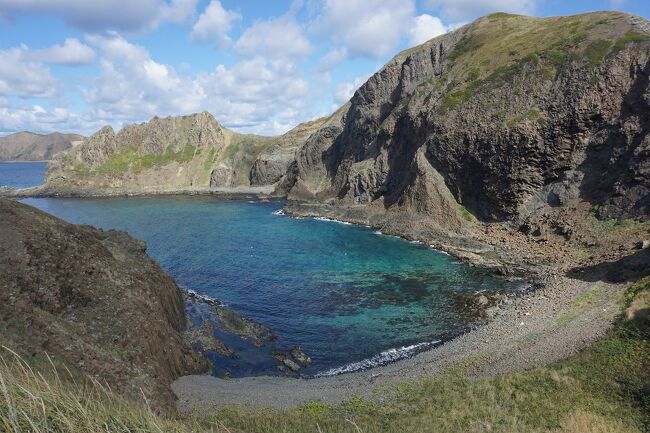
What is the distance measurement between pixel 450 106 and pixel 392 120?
59.3 feet

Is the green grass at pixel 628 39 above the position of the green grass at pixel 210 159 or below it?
above

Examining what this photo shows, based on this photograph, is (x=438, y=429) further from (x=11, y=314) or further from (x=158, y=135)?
(x=158, y=135)

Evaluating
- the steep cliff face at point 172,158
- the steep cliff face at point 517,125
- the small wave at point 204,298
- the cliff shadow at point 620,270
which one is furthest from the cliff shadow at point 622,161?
the steep cliff face at point 172,158

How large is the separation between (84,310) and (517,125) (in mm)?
63694

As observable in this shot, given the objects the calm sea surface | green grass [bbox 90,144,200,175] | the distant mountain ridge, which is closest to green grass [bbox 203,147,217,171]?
green grass [bbox 90,144,200,175]

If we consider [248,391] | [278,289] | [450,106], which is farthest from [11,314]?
[450,106]

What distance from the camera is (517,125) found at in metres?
68.1

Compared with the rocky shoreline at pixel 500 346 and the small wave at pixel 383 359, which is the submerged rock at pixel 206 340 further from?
the small wave at pixel 383 359

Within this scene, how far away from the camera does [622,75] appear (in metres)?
62.8

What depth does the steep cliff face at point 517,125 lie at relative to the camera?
202ft

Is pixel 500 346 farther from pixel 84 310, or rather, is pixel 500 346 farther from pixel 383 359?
pixel 84 310

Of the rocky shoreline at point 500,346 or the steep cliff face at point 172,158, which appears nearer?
the rocky shoreline at point 500,346

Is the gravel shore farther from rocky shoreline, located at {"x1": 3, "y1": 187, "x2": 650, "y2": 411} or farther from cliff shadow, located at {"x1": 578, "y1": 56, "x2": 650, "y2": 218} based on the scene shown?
cliff shadow, located at {"x1": 578, "y1": 56, "x2": 650, "y2": 218}

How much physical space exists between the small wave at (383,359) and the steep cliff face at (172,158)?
106 metres
